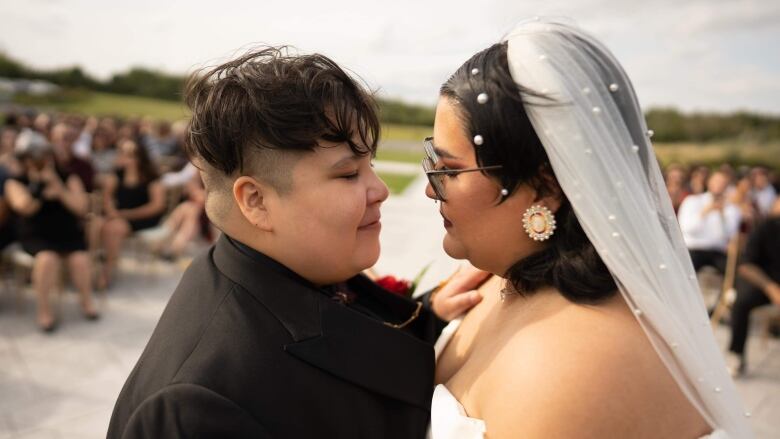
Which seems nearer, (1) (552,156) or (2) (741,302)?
(1) (552,156)

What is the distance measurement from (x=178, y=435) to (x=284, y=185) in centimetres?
79

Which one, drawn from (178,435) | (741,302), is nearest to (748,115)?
(741,302)

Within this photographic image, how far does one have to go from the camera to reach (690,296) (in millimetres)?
2133

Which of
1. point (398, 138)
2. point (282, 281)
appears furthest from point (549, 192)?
point (398, 138)

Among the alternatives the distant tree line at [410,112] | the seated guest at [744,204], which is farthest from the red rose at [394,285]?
the distant tree line at [410,112]

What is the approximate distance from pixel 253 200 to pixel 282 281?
11.2 inches

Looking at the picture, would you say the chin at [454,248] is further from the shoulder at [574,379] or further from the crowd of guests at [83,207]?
the crowd of guests at [83,207]

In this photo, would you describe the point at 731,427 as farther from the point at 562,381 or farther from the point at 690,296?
the point at 562,381

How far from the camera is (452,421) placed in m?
1.92

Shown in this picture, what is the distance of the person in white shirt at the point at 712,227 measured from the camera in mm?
8484

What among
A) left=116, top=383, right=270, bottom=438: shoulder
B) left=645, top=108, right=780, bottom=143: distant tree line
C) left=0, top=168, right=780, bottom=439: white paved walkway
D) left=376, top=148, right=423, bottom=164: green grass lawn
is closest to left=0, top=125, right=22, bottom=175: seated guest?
left=0, top=168, right=780, bottom=439: white paved walkway

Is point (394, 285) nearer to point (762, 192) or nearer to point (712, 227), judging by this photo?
point (712, 227)

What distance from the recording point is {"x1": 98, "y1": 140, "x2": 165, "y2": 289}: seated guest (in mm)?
8961

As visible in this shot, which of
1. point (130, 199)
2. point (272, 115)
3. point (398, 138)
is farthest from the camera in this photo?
point (398, 138)
